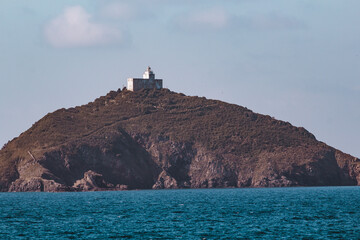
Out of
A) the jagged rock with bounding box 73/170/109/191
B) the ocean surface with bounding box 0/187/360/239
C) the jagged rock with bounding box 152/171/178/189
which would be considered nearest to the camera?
the ocean surface with bounding box 0/187/360/239

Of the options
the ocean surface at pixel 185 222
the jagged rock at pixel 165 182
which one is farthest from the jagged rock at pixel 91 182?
the ocean surface at pixel 185 222

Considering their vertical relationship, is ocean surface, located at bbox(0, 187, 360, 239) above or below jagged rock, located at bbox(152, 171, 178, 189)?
below

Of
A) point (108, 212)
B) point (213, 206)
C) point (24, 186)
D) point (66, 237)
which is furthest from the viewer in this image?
point (24, 186)

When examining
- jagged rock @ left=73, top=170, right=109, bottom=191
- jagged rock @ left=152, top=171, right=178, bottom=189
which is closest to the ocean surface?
jagged rock @ left=73, top=170, right=109, bottom=191

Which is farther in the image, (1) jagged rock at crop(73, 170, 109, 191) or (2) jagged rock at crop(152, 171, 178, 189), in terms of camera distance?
(2) jagged rock at crop(152, 171, 178, 189)

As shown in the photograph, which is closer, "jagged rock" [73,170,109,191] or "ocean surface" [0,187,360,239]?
"ocean surface" [0,187,360,239]

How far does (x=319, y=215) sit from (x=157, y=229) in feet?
86.0

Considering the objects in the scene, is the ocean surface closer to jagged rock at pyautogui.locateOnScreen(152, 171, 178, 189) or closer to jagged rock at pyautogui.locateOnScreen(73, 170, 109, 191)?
jagged rock at pyautogui.locateOnScreen(73, 170, 109, 191)

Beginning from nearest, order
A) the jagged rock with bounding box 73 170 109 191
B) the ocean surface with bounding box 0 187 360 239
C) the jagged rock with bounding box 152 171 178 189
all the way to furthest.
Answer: the ocean surface with bounding box 0 187 360 239, the jagged rock with bounding box 73 170 109 191, the jagged rock with bounding box 152 171 178 189

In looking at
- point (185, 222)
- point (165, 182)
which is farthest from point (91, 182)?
point (185, 222)

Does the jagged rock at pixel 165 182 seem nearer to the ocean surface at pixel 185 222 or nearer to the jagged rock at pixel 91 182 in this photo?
the jagged rock at pixel 91 182

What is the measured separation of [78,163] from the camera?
19412 cm

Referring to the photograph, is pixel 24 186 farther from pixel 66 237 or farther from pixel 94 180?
pixel 66 237

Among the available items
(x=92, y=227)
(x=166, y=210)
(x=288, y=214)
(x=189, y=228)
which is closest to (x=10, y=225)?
(x=92, y=227)
